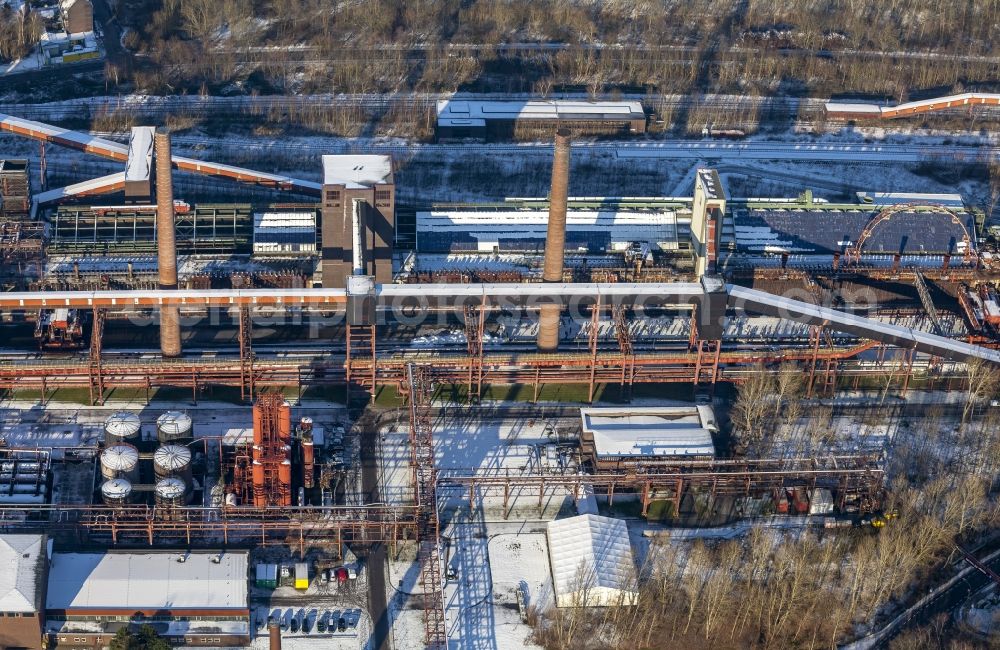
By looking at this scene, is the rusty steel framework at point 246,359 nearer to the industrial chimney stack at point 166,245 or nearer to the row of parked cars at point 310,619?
the industrial chimney stack at point 166,245

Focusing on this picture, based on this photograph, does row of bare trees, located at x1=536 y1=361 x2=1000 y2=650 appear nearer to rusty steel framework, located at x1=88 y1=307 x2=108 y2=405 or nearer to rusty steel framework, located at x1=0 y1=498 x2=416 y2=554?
rusty steel framework, located at x1=0 y1=498 x2=416 y2=554

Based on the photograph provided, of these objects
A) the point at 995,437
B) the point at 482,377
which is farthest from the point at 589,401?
the point at 995,437

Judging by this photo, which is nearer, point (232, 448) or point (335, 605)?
point (335, 605)

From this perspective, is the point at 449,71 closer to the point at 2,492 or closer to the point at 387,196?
the point at 387,196

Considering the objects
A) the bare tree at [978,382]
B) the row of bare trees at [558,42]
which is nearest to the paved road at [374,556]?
the bare tree at [978,382]

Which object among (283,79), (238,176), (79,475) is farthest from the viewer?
(283,79)

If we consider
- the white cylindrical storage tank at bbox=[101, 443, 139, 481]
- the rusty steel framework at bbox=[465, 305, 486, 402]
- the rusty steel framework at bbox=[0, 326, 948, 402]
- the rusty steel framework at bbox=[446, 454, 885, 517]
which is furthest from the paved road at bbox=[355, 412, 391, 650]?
the white cylindrical storage tank at bbox=[101, 443, 139, 481]

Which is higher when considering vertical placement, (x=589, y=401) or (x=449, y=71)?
(x=449, y=71)
